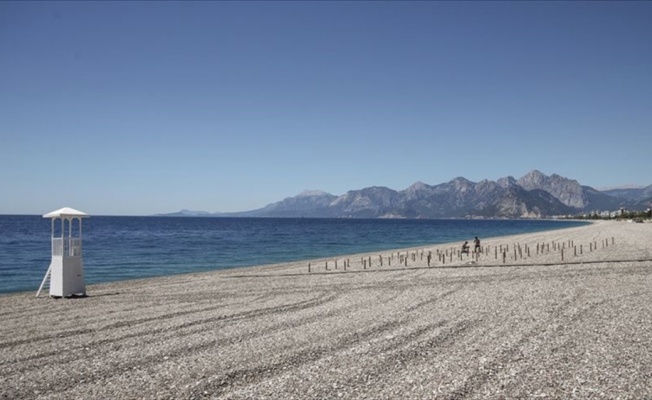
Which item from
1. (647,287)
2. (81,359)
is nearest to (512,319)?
(647,287)

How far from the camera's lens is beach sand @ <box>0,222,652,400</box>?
990 centimetres

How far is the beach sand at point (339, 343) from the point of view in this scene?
990 centimetres

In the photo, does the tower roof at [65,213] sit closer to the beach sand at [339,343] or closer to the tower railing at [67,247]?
the tower railing at [67,247]

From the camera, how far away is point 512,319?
16266 mm

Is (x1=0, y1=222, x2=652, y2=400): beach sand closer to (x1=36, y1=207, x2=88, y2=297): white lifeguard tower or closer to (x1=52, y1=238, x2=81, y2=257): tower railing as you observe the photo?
(x1=36, y1=207, x2=88, y2=297): white lifeguard tower

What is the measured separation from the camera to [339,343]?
43.8 feet

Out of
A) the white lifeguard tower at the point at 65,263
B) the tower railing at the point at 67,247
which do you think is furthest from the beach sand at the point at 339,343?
the tower railing at the point at 67,247

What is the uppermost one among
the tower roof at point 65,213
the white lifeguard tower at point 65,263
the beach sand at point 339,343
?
the tower roof at point 65,213

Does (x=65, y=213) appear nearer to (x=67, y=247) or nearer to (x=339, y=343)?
(x=67, y=247)

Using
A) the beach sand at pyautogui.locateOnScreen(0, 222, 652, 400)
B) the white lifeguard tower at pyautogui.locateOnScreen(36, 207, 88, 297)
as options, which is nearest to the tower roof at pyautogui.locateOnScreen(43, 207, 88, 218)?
the white lifeguard tower at pyautogui.locateOnScreen(36, 207, 88, 297)

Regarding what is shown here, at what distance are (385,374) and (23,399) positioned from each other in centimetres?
721

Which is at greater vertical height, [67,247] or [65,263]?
[67,247]

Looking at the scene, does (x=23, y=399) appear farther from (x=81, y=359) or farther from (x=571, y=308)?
(x=571, y=308)

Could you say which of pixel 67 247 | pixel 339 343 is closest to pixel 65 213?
pixel 67 247
